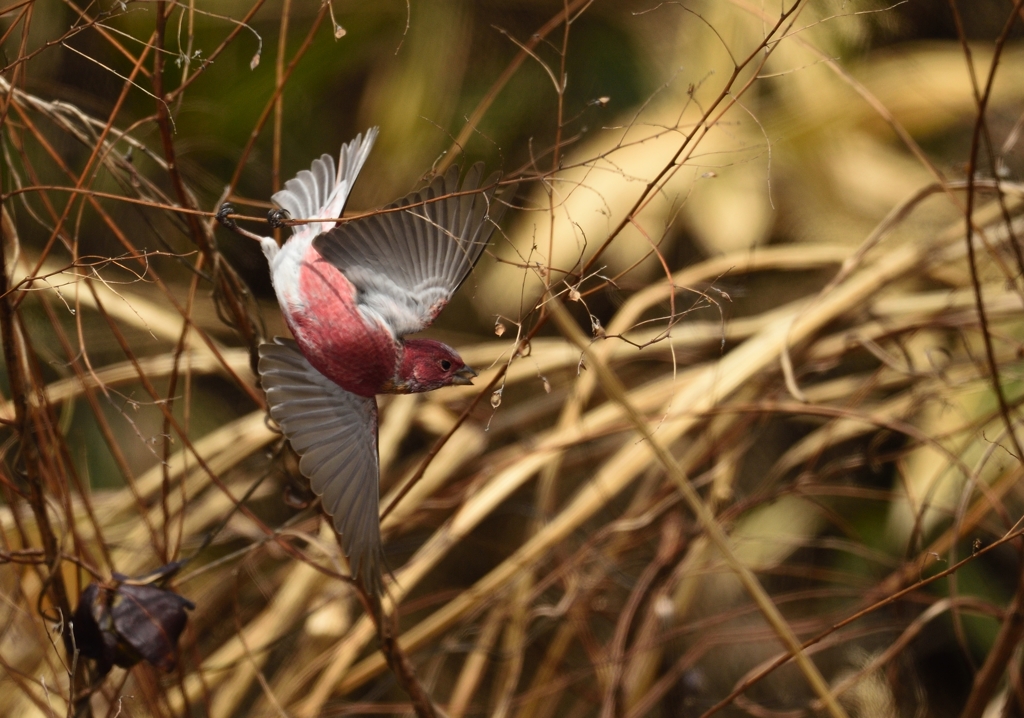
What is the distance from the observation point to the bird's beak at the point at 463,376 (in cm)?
80

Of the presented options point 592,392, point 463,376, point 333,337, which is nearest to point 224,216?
point 333,337

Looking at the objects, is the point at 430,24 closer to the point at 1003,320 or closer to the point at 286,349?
the point at 1003,320

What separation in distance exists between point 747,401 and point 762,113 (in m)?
0.91

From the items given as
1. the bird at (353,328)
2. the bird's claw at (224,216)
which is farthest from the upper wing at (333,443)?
the bird's claw at (224,216)

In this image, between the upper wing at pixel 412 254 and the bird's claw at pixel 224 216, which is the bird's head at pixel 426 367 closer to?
the upper wing at pixel 412 254

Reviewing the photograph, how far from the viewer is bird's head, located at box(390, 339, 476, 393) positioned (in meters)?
0.79

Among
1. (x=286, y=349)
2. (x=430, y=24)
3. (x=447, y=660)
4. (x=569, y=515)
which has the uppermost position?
(x=430, y=24)

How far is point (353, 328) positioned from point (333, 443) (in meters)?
0.10

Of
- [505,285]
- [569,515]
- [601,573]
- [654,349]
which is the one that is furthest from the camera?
[505,285]

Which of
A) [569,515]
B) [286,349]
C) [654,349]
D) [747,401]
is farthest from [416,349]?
[654,349]

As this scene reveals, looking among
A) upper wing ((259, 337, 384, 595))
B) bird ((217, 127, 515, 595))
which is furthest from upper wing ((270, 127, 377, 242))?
upper wing ((259, 337, 384, 595))

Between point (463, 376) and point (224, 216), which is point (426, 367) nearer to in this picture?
point (463, 376)

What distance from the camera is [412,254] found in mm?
886

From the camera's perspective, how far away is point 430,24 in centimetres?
223
